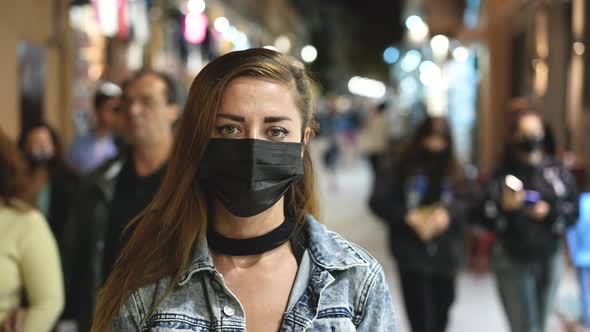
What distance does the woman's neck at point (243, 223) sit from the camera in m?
1.97

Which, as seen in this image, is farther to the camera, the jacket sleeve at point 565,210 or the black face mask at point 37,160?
the black face mask at point 37,160

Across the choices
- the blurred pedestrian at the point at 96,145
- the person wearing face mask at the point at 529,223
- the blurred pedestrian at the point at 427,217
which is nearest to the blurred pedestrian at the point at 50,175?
the blurred pedestrian at the point at 96,145

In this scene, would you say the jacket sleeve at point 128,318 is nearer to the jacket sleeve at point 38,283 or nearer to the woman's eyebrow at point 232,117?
the woman's eyebrow at point 232,117

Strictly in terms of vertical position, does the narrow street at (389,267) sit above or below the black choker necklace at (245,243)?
below

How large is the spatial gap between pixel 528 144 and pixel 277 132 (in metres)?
3.94

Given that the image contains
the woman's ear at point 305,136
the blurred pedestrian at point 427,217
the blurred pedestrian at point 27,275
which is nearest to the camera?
the woman's ear at point 305,136

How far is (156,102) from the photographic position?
13.2 ft

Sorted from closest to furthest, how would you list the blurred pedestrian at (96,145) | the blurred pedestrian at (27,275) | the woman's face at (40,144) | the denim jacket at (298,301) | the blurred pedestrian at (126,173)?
the denim jacket at (298,301), the blurred pedestrian at (27,275), the blurred pedestrian at (126,173), the woman's face at (40,144), the blurred pedestrian at (96,145)

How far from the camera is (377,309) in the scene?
194cm

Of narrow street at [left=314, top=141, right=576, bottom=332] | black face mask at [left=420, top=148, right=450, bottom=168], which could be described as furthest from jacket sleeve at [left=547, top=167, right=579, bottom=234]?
narrow street at [left=314, top=141, right=576, bottom=332]

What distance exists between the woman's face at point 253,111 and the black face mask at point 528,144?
3925 millimetres

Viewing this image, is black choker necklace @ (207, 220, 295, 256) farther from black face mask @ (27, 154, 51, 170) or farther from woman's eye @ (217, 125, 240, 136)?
black face mask @ (27, 154, 51, 170)

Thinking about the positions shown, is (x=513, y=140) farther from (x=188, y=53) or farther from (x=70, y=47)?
(x=188, y=53)

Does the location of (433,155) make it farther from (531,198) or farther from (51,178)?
(51,178)
